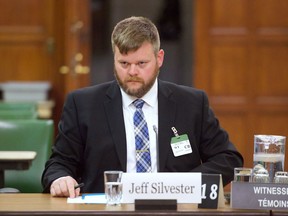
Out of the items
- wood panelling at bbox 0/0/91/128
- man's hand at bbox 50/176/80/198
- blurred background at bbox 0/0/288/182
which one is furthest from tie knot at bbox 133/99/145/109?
wood panelling at bbox 0/0/91/128

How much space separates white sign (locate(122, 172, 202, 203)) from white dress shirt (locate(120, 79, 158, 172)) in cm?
70

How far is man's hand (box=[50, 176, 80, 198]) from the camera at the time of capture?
345 centimetres

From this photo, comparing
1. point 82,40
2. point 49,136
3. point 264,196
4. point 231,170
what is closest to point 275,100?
point 82,40

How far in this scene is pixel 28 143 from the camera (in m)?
5.07

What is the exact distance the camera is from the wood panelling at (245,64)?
331 inches

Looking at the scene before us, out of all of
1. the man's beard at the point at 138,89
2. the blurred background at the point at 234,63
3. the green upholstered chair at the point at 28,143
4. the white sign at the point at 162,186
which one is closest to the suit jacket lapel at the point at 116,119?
the man's beard at the point at 138,89

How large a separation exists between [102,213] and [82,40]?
566 cm

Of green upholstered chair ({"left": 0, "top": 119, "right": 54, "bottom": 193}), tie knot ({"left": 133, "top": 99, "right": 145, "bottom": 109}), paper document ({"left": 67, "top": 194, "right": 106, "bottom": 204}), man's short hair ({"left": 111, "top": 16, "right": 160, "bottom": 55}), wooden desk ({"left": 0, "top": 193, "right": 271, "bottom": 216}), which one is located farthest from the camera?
green upholstered chair ({"left": 0, "top": 119, "right": 54, "bottom": 193})

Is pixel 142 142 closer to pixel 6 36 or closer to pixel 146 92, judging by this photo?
pixel 146 92

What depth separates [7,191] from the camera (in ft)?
13.1

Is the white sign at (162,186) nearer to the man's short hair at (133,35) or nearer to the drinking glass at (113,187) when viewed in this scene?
the drinking glass at (113,187)

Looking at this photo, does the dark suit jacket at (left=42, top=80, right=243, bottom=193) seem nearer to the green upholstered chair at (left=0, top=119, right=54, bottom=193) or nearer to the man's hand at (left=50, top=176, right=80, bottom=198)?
the man's hand at (left=50, top=176, right=80, bottom=198)

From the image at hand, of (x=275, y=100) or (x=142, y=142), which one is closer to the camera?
(x=142, y=142)

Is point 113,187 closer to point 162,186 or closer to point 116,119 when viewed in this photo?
point 162,186
